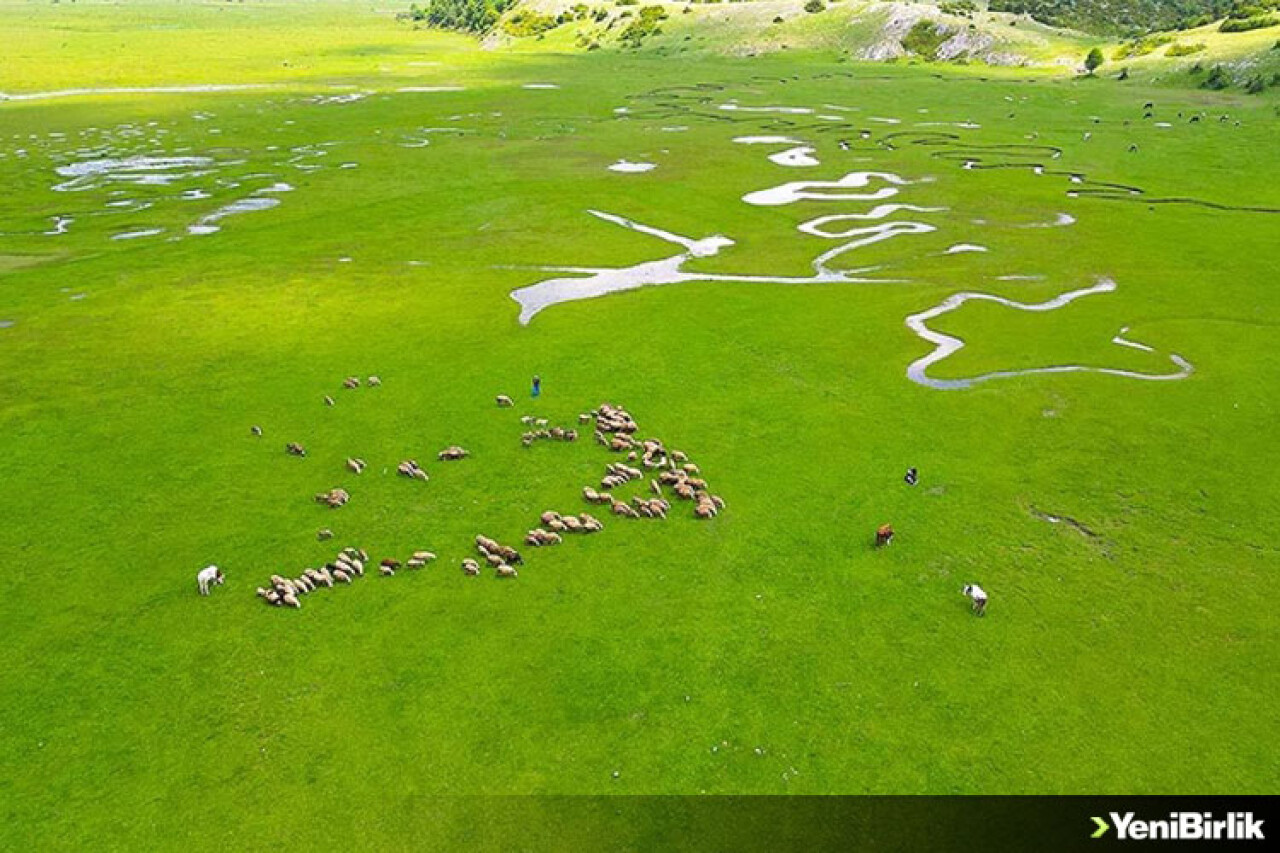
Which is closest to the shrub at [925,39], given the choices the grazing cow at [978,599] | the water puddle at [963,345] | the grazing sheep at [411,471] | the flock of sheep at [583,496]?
the water puddle at [963,345]

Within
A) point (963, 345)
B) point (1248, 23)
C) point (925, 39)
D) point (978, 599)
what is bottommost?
point (978, 599)

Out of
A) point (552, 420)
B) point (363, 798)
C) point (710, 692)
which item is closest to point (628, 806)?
point (710, 692)

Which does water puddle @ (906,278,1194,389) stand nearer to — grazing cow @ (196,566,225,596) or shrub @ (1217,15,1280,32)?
grazing cow @ (196,566,225,596)

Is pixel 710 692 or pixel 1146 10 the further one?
pixel 1146 10

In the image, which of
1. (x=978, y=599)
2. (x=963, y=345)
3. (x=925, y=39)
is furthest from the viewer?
(x=925, y=39)

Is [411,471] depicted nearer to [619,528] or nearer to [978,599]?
[619,528]

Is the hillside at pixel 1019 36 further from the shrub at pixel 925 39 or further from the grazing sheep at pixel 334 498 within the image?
the grazing sheep at pixel 334 498

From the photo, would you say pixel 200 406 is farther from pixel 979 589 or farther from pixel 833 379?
pixel 979 589

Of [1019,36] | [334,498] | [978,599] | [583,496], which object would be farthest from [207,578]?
[1019,36]
